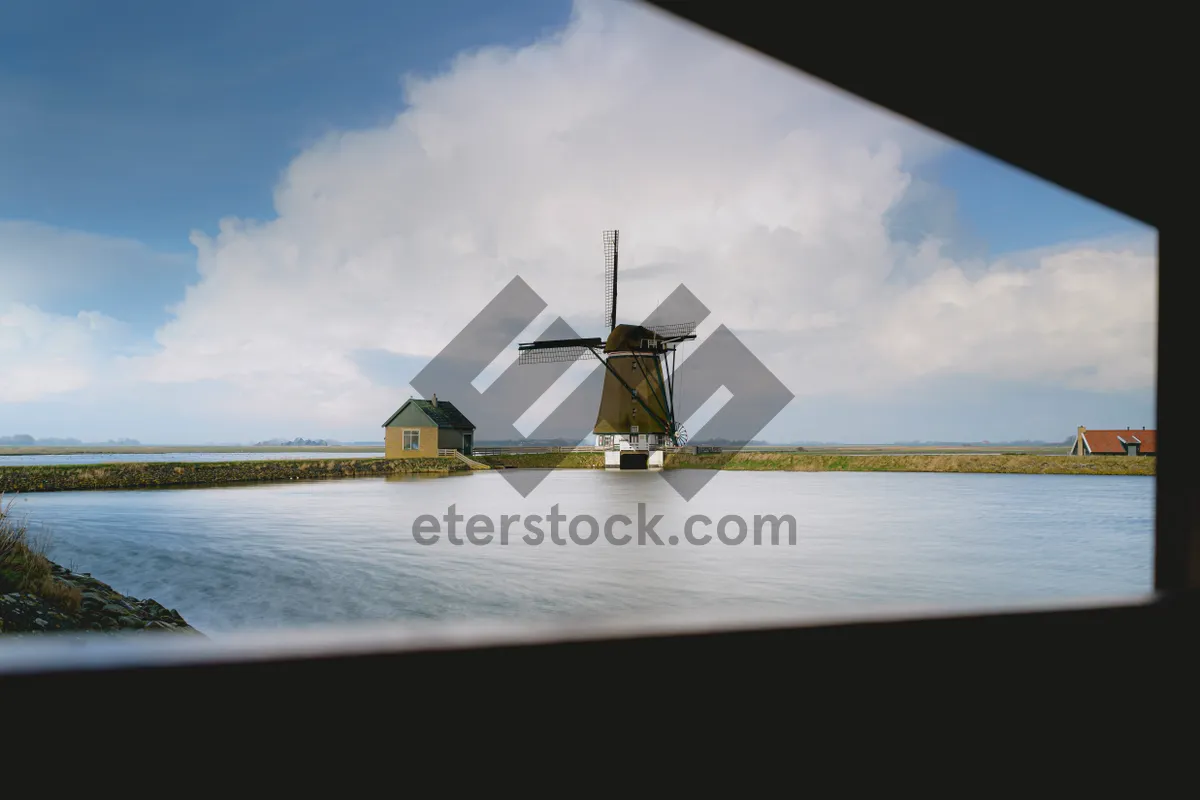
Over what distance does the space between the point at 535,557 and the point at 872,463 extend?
2820 centimetres

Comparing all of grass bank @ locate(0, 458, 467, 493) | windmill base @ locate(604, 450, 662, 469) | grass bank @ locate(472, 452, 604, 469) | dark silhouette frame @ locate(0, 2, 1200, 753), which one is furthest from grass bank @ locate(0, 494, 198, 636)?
grass bank @ locate(472, 452, 604, 469)

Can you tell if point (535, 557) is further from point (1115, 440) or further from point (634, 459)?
point (1115, 440)

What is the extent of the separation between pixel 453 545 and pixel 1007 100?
31.0ft

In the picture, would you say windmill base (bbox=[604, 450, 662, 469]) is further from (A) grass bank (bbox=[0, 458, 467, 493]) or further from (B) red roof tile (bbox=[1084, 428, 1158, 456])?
(B) red roof tile (bbox=[1084, 428, 1158, 456])

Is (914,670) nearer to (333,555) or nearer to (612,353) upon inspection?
(333,555)

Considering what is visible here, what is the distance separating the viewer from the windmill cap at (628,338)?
2780 cm

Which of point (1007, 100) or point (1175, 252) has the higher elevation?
point (1007, 100)

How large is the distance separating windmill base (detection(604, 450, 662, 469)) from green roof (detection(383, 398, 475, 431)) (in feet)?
20.7

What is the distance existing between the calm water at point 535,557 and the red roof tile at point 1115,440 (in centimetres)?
1150

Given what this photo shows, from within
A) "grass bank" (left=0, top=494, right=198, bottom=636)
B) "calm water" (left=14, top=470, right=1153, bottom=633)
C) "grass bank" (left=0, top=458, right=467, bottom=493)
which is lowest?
"calm water" (left=14, top=470, right=1153, bottom=633)

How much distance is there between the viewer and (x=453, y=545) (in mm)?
10094

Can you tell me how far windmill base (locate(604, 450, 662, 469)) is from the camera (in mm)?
28281

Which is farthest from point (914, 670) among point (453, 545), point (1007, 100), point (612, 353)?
point (612, 353)

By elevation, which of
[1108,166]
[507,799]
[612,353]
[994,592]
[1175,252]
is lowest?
[994,592]
